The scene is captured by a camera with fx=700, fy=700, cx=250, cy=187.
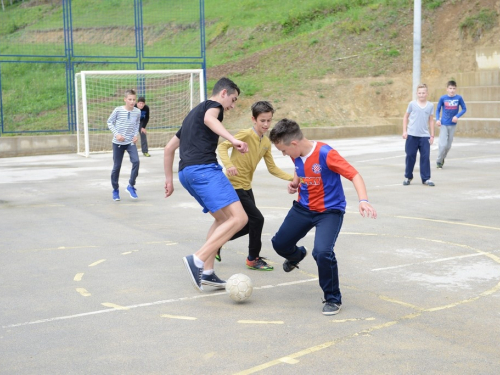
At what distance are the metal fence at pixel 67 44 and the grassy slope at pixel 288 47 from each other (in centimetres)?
7

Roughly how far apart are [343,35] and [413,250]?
89.7ft

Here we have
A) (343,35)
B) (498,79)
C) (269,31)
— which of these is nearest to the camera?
(498,79)

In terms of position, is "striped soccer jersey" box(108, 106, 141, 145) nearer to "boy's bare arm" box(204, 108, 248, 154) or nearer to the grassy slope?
"boy's bare arm" box(204, 108, 248, 154)

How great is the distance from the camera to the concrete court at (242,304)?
4660 millimetres

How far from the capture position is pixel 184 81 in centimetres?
2570

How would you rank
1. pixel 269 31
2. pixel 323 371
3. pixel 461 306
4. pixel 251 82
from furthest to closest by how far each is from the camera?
pixel 269 31 → pixel 251 82 → pixel 461 306 → pixel 323 371

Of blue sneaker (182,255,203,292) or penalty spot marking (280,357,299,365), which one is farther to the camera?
blue sneaker (182,255,203,292)

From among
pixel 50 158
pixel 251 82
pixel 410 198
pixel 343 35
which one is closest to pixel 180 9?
pixel 251 82

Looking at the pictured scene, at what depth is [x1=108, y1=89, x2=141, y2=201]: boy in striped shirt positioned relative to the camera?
12.2 m

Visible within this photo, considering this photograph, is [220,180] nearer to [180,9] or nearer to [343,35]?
[180,9]

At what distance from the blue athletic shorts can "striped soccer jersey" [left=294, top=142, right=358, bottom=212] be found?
0.68m

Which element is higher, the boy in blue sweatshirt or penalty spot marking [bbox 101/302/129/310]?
the boy in blue sweatshirt

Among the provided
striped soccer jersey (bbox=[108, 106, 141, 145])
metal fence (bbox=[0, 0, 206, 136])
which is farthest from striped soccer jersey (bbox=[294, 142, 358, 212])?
metal fence (bbox=[0, 0, 206, 136])

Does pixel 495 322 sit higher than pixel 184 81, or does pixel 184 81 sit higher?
pixel 184 81
